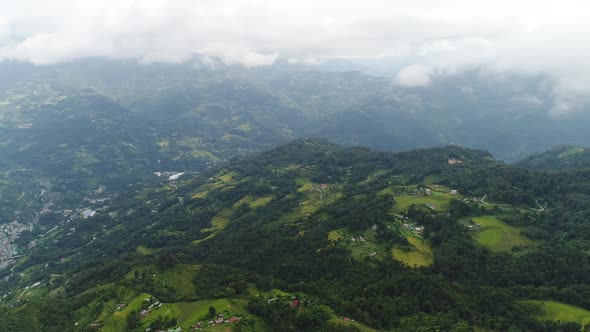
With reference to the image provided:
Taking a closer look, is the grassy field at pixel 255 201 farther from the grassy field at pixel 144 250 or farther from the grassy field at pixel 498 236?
the grassy field at pixel 498 236

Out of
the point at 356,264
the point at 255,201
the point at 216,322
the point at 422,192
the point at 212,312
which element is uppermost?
the point at 216,322

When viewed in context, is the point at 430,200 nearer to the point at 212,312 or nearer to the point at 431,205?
the point at 431,205

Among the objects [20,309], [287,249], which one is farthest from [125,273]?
[287,249]

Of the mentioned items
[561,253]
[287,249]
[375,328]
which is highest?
[375,328]

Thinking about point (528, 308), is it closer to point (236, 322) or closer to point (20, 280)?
point (236, 322)

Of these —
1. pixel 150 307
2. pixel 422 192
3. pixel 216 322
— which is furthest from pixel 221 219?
pixel 216 322

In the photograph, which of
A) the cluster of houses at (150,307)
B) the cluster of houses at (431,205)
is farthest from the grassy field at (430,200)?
the cluster of houses at (150,307)

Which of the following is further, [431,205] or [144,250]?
[144,250]
